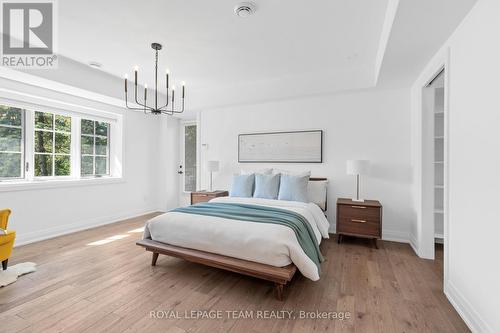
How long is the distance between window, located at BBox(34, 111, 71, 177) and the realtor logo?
3.34ft

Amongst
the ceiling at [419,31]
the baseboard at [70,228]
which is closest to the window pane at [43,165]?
the baseboard at [70,228]

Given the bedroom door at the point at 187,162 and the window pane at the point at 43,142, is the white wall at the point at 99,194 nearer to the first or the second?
the bedroom door at the point at 187,162

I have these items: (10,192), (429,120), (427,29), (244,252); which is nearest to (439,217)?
(429,120)

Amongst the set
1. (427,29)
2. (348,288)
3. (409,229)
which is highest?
(427,29)

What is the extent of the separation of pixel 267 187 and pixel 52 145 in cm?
360

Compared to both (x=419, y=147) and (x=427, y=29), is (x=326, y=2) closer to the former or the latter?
(x=427, y=29)

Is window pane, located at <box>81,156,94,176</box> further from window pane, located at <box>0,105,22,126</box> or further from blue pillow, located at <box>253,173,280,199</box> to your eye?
blue pillow, located at <box>253,173,280,199</box>

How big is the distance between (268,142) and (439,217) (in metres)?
2.89

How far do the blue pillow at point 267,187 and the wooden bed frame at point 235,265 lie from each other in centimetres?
149

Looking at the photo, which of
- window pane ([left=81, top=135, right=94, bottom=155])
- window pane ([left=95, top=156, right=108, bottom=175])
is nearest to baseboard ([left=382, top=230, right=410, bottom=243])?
window pane ([left=95, top=156, right=108, bottom=175])

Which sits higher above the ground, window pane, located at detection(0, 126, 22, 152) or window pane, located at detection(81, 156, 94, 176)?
window pane, located at detection(0, 126, 22, 152)

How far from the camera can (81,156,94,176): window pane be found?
166 inches

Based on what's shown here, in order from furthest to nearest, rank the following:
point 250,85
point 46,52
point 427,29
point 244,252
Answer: point 250,85, point 46,52, point 244,252, point 427,29

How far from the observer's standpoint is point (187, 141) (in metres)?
5.64
